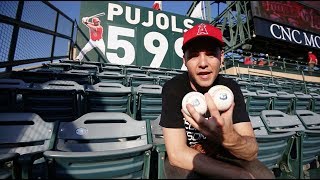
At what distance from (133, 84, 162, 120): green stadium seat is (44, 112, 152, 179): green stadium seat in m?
1.40

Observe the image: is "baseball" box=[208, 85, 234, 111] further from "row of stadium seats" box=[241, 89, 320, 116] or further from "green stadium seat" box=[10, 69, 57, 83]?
"green stadium seat" box=[10, 69, 57, 83]

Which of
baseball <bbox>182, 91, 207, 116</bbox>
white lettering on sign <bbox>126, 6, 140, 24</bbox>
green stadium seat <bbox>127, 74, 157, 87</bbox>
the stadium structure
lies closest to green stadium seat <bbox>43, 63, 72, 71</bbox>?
the stadium structure

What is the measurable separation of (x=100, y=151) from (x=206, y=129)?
862 millimetres

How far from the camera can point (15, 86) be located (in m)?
3.55

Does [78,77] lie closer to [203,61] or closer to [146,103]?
[146,103]

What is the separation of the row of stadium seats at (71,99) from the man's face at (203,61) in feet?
7.57

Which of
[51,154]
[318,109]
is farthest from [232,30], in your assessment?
[51,154]

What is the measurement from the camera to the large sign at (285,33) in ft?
51.0

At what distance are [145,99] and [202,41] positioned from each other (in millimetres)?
2526

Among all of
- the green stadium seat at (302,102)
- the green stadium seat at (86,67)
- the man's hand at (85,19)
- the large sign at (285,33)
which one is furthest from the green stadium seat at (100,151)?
the large sign at (285,33)

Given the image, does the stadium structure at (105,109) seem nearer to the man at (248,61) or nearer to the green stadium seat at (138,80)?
the green stadium seat at (138,80)

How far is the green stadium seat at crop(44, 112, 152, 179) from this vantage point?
1631 mm

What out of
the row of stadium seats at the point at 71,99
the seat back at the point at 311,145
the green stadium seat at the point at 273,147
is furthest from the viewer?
the row of stadium seats at the point at 71,99

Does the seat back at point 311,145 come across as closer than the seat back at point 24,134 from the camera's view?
No
